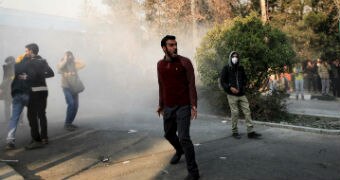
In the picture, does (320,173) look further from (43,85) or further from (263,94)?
(263,94)

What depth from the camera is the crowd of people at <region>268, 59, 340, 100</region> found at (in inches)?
612

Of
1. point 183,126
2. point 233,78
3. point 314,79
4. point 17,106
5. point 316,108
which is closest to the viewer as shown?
point 183,126

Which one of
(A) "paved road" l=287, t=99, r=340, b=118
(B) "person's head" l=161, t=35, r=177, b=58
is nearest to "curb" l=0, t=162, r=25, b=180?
(B) "person's head" l=161, t=35, r=177, b=58

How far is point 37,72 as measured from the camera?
22.7 feet

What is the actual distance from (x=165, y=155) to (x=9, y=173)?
2.14m

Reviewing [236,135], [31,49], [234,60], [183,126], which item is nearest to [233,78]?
[234,60]

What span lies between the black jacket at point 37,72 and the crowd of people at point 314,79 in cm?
894

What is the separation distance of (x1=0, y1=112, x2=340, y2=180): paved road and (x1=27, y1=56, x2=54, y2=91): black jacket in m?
1.07

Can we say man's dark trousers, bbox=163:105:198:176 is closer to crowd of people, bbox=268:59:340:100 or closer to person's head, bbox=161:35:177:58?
person's head, bbox=161:35:177:58

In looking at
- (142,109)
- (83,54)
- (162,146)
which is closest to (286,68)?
(142,109)

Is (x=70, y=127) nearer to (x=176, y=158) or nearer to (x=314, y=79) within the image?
(x=176, y=158)

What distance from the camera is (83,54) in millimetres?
23641

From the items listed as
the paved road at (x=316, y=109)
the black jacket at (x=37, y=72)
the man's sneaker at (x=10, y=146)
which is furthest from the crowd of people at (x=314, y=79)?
the man's sneaker at (x=10, y=146)

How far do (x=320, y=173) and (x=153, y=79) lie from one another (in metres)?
14.7
